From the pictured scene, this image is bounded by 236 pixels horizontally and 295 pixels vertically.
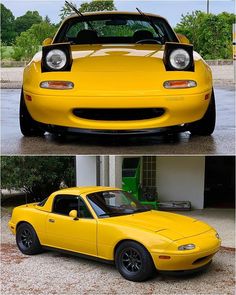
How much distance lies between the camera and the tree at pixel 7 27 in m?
1.98

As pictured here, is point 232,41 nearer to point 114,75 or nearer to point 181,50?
point 181,50

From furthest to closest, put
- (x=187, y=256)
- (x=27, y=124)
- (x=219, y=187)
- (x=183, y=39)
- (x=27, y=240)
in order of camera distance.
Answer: (x=219, y=187) < (x=27, y=240) < (x=187, y=256) < (x=27, y=124) < (x=183, y=39)

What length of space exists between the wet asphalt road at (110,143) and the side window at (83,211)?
119 centimetres

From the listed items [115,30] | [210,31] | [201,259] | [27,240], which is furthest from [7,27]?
[27,240]

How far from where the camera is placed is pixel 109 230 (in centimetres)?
353

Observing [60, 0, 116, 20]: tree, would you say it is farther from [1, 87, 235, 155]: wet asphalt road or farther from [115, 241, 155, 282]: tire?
[115, 241, 155, 282]: tire

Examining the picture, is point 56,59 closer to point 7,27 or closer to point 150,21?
point 7,27

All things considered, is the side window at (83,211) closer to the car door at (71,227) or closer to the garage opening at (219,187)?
the car door at (71,227)

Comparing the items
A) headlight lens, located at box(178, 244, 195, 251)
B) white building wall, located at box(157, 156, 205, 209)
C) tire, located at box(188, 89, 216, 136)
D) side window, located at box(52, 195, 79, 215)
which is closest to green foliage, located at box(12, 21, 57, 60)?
tire, located at box(188, 89, 216, 136)

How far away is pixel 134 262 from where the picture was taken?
350cm

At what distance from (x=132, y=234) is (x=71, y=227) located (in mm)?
619

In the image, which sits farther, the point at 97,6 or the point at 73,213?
the point at 73,213

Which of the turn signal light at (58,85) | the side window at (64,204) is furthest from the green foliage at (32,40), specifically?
the side window at (64,204)

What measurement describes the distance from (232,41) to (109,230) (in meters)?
2.02
